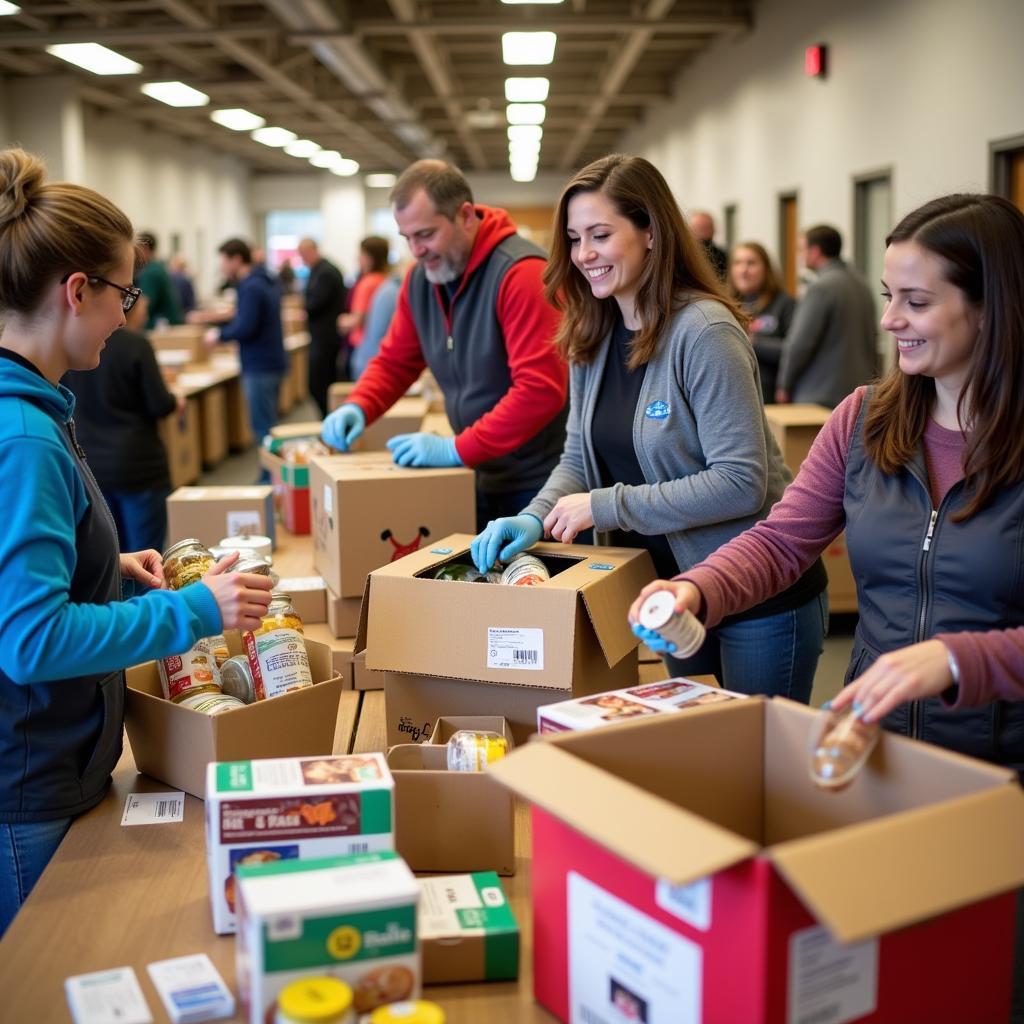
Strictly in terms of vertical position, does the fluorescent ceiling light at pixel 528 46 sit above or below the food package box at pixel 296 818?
above

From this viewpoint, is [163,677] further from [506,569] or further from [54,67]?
[54,67]

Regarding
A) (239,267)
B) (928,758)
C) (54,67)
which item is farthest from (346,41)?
(928,758)

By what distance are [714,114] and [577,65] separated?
1.52 m

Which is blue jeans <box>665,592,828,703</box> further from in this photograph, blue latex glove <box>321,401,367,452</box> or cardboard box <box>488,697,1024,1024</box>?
blue latex glove <box>321,401,367,452</box>

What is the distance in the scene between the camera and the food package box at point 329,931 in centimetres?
97

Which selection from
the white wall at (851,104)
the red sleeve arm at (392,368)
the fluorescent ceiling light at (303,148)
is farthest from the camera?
the fluorescent ceiling light at (303,148)

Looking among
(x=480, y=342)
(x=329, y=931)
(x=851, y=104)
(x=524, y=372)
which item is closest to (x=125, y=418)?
(x=480, y=342)

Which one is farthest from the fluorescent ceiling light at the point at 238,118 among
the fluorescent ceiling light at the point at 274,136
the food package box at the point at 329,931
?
the food package box at the point at 329,931

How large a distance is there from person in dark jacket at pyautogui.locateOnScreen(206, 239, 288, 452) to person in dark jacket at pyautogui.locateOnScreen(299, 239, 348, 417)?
848 mm

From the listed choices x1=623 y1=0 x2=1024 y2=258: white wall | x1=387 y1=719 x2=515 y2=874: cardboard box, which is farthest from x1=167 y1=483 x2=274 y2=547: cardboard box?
A: x1=623 y1=0 x2=1024 y2=258: white wall

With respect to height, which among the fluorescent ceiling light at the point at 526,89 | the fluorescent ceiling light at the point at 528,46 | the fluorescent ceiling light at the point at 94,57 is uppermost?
the fluorescent ceiling light at the point at 526,89

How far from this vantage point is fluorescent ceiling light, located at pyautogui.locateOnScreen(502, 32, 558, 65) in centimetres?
828

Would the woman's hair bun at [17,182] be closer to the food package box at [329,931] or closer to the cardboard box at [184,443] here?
the food package box at [329,931]

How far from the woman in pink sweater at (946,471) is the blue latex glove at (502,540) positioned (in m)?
0.45
